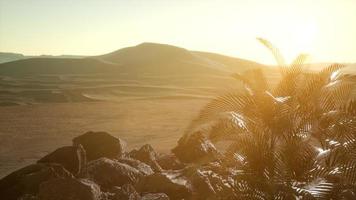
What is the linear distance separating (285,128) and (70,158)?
348 inches

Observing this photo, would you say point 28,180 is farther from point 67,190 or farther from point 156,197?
point 156,197

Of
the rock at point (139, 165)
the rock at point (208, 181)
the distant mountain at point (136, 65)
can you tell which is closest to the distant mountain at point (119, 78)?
the distant mountain at point (136, 65)

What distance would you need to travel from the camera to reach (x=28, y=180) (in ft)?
44.8

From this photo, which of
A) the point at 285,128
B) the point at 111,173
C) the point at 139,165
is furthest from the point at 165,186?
the point at 285,128

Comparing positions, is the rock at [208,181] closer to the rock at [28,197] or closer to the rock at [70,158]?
the rock at [70,158]

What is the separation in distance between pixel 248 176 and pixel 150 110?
3867cm

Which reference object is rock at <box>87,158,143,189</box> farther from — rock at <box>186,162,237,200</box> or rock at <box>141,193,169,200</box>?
rock at <box>186,162,237,200</box>

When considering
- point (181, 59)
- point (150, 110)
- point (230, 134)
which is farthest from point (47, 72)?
point (230, 134)

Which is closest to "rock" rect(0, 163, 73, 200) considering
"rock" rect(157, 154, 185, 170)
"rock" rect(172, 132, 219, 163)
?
"rock" rect(157, 154, 185, 170)

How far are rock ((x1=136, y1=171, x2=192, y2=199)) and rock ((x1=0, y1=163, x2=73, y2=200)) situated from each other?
223 centimetres

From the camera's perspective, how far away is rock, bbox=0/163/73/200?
13430 mm

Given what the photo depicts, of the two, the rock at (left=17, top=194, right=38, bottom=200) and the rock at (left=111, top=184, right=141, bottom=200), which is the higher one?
the rock at (left=111, top=184, right=141, bottom=200)

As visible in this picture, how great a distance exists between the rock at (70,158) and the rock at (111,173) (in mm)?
892

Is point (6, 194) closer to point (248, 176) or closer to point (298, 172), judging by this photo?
point (248, 176)
